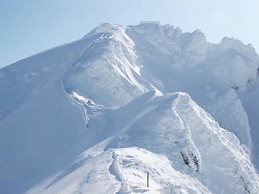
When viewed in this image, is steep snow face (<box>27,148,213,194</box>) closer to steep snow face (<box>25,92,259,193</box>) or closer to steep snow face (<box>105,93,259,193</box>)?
steep snow face (<box>25,92,259,193</box>)

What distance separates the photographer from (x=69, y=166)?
159ft

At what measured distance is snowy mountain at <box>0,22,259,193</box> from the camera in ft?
149

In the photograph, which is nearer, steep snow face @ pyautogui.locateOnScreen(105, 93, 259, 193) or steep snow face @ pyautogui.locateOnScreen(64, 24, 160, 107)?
steep snow face @ pyautogui.locateOnScreen(105, 93, 259, 193)

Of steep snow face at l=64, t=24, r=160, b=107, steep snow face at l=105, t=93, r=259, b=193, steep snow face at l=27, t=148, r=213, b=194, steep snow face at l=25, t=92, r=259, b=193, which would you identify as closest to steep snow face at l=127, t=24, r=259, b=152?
steep snow face at l=64, t=24, r=160, b=107

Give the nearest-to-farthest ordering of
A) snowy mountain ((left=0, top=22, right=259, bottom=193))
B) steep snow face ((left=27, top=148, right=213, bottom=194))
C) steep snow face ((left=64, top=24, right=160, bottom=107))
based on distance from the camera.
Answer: steep snow face ((left=27, top=148, right=213, bottom=194)) → snowy mountain ((left=0, top=22, right=259, bottom=193)) → steep snow face ((left=64, top=24, right=160, bottom=107))

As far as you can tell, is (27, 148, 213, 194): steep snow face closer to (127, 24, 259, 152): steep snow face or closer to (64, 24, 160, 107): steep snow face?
(64, 24, 160, 107): steep snow face

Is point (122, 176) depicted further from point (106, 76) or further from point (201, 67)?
point (201, 67)

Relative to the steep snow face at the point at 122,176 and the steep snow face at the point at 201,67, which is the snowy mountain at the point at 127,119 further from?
the steep snow face at the point at 201,67

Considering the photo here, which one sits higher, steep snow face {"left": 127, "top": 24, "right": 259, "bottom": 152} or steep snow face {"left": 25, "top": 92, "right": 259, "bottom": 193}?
steep snow face {"left": 25, "top": 92, "right": 259, "bottom": 193}

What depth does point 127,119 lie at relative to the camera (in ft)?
198

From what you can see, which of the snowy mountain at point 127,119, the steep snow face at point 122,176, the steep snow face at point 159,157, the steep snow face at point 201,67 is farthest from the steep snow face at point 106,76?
the steep snow face at point 122,176

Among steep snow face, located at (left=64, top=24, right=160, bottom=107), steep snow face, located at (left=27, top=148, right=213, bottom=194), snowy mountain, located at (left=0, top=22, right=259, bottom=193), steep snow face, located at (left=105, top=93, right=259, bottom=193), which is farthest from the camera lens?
steep snow face, located at (left=64, top=24, right=160, bottom=107)

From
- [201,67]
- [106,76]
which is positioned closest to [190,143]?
[106,76]

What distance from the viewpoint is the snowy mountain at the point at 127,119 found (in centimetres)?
4534
